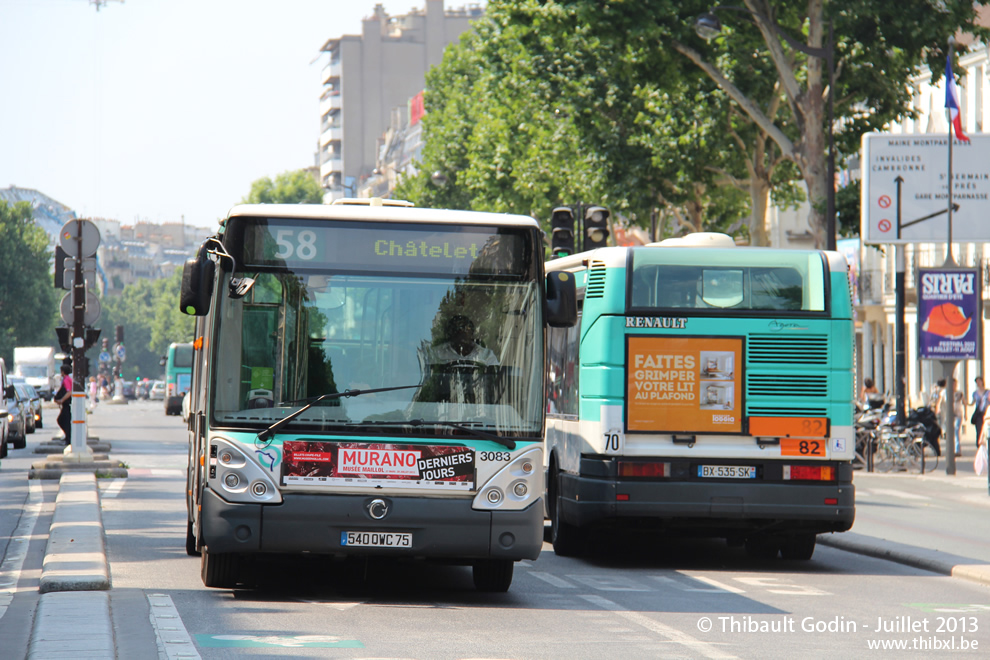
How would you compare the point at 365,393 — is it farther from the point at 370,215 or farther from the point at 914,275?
the point at 914,275

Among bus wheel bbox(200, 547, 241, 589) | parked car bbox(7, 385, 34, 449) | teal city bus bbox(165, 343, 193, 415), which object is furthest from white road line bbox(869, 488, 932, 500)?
teal city bus bbox(165, 343, 193, 415)

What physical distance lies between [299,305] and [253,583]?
2258 millimetres

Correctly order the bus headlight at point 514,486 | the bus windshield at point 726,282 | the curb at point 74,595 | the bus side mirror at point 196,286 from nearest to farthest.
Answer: the curb at point 74,595 → the bus side mirror at point 196,286 → the bus headlight at point 514,486 → the bus windshield at point 726,282

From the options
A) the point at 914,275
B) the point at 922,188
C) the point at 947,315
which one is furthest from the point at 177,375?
the point at 947,315

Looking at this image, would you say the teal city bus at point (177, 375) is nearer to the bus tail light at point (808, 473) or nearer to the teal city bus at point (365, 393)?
the bus tail light at point (808, 473)

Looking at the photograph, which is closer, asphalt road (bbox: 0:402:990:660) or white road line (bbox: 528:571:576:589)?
asphalt road (bbox: 0:402:990:660)

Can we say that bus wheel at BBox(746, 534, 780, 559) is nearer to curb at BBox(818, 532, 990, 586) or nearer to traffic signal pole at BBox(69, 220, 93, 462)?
curb at BBox(818, 532, 990, 586)

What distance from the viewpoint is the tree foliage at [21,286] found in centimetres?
10044

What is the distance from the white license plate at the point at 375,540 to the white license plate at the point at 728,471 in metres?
3.98

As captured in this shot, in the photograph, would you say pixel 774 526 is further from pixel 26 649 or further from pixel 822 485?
pixel 26 649

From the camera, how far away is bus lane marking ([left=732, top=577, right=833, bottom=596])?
11.9 m

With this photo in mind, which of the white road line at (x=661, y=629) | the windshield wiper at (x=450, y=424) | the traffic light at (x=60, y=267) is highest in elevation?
the traffic light at (x=60, y=267)

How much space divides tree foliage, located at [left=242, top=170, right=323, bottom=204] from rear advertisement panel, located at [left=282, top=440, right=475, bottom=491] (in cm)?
11930

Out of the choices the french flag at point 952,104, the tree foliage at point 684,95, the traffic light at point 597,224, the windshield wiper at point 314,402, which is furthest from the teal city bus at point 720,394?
the french flag at point 952,104
